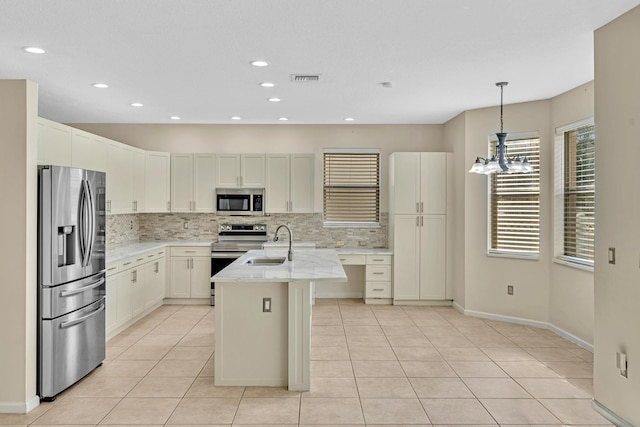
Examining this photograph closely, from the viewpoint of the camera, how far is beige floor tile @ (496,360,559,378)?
3977mm

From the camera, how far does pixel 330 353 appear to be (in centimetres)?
458

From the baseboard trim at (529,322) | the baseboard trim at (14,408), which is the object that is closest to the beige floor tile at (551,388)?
the baseboard trim at (529,322)

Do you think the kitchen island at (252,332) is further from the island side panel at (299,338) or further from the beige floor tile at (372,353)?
the beige floor tile at (372,353)

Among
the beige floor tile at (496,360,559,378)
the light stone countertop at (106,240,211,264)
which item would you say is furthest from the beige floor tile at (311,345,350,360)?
the light stone countertop at (106,240,211,264)

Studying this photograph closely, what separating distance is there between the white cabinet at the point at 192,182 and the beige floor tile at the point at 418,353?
12.0 feet

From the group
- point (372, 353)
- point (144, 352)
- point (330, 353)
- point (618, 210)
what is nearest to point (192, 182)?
point (144, 352)

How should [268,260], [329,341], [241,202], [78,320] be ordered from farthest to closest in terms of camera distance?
[241,202]
[329,341]
[268,260]
[78,320]

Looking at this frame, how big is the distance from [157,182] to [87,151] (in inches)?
65.7

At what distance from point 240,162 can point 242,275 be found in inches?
141

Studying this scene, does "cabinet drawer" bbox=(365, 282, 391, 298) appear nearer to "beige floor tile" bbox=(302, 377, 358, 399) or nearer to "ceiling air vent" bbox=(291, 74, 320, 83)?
"beige floor tile" bbox=(302, 377, 358, 399)

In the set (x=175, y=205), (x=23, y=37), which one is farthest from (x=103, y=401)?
(x=175, y=205)

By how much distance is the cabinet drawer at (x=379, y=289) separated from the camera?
6785 mm

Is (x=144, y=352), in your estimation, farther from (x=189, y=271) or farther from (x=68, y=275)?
(x=189, y=271)

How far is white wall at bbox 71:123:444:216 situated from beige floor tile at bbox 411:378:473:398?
3.72 m
